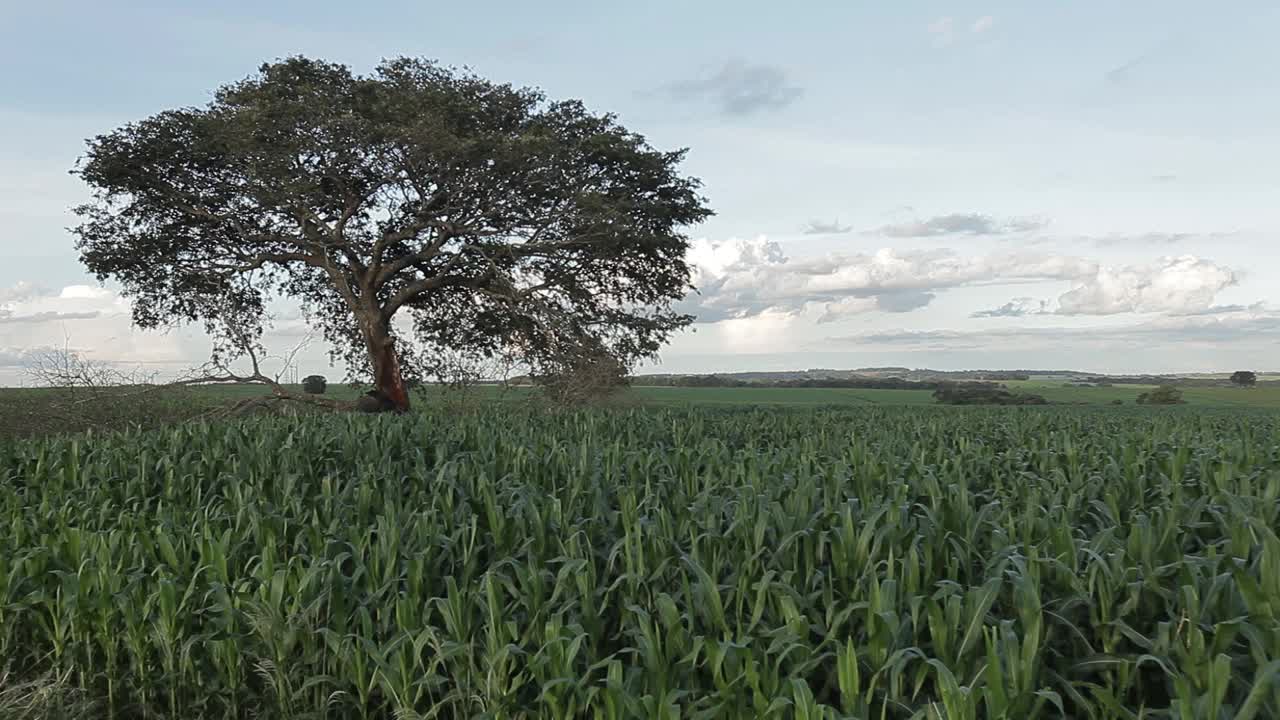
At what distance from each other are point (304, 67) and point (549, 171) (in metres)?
9.17

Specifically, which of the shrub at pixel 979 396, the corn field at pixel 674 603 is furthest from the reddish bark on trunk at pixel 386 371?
the shrub at pixel 979 396

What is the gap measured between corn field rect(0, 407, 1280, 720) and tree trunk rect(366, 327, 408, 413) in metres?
18.6

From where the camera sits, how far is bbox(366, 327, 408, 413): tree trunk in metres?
25.8

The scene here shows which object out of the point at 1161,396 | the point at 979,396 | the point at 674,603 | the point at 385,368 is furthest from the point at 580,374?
the point at 1161,396

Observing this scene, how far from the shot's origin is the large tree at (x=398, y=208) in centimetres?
2317

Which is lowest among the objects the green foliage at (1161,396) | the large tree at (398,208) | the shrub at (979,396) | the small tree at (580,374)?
the green foliage at (1161,396)

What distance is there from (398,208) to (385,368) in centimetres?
495

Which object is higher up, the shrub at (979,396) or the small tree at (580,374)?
the small tree at (580,374)

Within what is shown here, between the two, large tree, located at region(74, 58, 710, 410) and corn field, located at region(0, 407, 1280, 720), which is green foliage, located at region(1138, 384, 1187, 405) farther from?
corn field, located at region(0, 407, 1280, 720)

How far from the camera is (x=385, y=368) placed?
1025 inches

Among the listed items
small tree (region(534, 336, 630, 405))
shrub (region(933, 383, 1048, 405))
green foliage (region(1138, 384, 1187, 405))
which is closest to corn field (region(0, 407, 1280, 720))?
small tree (region(534, 336, 630, 405))

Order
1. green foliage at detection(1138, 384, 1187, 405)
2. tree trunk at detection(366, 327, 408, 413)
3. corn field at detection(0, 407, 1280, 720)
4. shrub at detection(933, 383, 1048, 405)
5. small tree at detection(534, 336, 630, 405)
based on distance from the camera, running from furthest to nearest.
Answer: green foliage at detection(1138, 384, 1187, 405)
shrub at detection(933, 383, 1048, 405)
tree trunk at detection(366, 327, 408, 413)
small tree at detection(534, 336, 630, 405)
corn field at detection(0, 407, 1280, 720)

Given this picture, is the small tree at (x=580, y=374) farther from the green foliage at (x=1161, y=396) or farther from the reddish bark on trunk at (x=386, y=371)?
the green foliage at (x=1161, y=396)

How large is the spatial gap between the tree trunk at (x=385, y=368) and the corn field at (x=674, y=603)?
61.1ft
